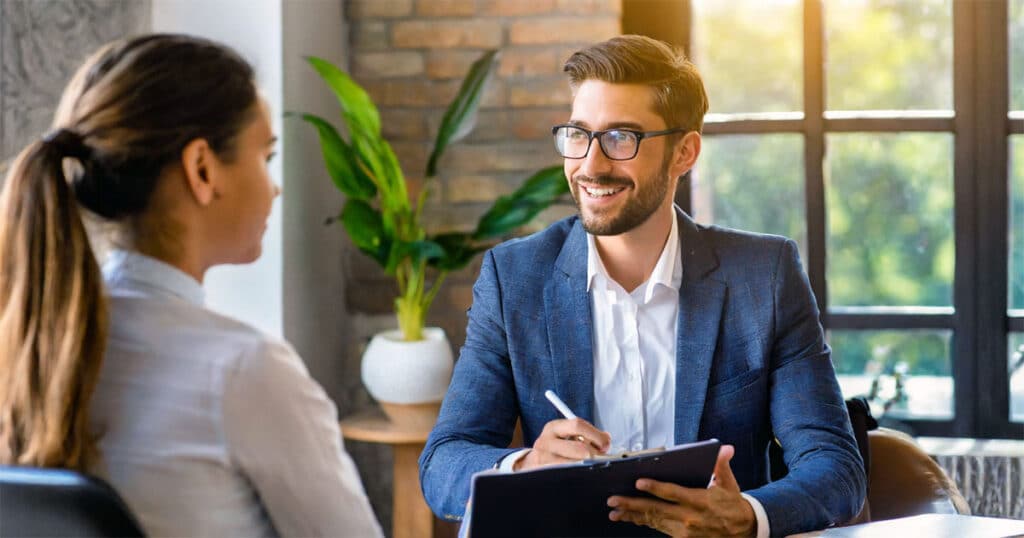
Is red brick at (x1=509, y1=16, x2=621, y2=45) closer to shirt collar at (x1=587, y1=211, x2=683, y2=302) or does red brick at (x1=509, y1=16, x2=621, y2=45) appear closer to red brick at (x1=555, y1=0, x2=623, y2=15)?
red brick at (x1=555, y1=0, x2=623, y2=15)

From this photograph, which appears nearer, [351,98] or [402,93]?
[351,98]

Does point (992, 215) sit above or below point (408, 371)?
above

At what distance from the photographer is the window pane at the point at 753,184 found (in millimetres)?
3172

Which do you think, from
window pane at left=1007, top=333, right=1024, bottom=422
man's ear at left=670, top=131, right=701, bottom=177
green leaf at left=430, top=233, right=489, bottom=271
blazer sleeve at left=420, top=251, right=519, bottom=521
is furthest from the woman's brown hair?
window pane at left=1007, top=333, right=1024, bottom=422

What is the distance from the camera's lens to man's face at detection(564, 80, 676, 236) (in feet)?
6.40

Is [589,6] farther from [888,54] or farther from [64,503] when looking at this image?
[64,503]

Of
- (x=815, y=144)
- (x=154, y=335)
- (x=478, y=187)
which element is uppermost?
(x=815, y=144)

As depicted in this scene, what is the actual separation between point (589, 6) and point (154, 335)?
2179 mm

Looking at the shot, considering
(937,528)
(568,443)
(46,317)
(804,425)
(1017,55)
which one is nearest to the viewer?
(46,317)

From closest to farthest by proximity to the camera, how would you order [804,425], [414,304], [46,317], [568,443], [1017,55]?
[46,317], [568,443], [804,425], [414,304], [1017,55]

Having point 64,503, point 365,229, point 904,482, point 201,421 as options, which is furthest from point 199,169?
point 365,229

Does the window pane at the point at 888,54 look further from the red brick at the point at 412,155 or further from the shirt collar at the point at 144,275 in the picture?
the shirt collar at the point at 144,275

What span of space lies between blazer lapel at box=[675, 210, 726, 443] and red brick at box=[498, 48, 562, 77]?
118 cm

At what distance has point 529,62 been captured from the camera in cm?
308
